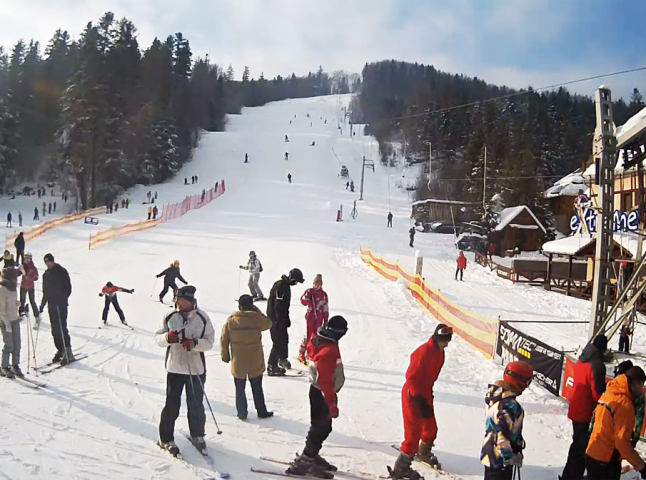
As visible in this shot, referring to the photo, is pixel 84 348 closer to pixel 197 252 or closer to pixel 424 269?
pixel 197 252

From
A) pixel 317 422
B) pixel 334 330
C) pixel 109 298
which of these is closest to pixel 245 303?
pixel 334 330

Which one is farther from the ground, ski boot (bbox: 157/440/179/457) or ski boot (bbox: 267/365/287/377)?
ski boot (bbox: 157/440/179/457)

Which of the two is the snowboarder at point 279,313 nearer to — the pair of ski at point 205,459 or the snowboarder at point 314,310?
the snowboarder at point 314,310

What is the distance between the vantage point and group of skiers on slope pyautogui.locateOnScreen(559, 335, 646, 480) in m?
4.29

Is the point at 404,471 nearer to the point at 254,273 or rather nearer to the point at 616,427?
the point at 616,427

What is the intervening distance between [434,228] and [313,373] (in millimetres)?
Result: 36066

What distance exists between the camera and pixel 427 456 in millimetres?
5242

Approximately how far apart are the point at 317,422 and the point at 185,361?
1495mm

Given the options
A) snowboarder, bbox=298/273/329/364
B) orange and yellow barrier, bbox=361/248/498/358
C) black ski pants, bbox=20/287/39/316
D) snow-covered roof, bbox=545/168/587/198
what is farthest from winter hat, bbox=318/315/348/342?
snow-covered roof, bbox=545/168/587/198

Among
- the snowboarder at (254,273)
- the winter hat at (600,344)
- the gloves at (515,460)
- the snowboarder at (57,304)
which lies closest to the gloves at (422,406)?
the gloves at (515,460)

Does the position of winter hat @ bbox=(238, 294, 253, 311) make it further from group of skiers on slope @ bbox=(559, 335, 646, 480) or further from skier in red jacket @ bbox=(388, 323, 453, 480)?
group of skiers on slope @ bbox=(559, 335, 646, 480)

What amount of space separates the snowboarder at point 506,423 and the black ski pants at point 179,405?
9.60 ft

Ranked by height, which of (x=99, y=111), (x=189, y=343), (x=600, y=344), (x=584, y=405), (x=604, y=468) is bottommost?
(x=604, y=468)

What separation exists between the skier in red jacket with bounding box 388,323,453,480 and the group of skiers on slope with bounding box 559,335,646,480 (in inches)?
55.8
